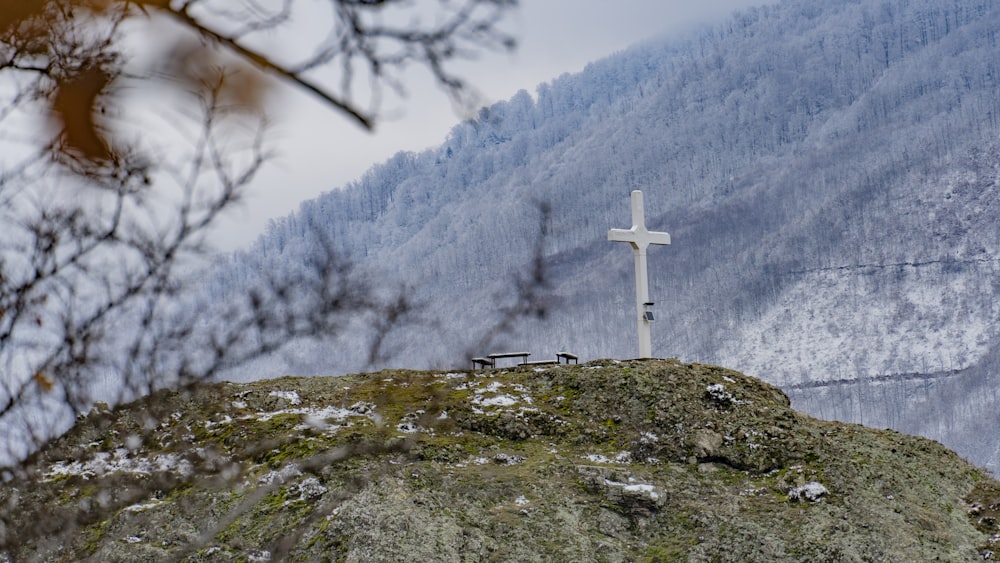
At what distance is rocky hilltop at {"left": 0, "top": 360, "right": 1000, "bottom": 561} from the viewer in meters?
7.11

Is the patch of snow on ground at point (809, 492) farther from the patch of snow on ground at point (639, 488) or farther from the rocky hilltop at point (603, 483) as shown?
the patch of snow on ground at point (639, 488)

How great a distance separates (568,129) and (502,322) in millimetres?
49677

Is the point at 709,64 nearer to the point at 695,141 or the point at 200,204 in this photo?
the point at 695,141

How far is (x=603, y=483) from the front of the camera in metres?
8.10

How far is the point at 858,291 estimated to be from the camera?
57.4 meters

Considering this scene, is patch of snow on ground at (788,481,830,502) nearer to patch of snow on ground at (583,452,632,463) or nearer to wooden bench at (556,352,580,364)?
patch of snow on ground at (583,452,632,463)

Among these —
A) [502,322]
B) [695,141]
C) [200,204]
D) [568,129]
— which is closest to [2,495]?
[200,204]

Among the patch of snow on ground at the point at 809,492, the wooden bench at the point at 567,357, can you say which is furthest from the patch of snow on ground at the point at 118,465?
the wooden bench at the point at 567,357

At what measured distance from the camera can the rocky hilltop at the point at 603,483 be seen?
7109 millimetres

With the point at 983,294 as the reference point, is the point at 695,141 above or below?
above

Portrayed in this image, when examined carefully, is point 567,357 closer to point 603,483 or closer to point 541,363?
point 541,363

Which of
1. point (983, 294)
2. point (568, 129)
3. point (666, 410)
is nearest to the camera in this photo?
point (666, 410)

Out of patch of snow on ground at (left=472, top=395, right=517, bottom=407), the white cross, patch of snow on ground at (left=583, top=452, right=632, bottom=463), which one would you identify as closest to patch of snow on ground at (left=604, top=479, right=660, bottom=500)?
patch of snow on ground at (left=583, top=452, right=632, bottom=463)

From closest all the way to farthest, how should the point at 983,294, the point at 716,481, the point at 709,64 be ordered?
the point at 716,481 → the point at 983,294 → the point at 709,64
